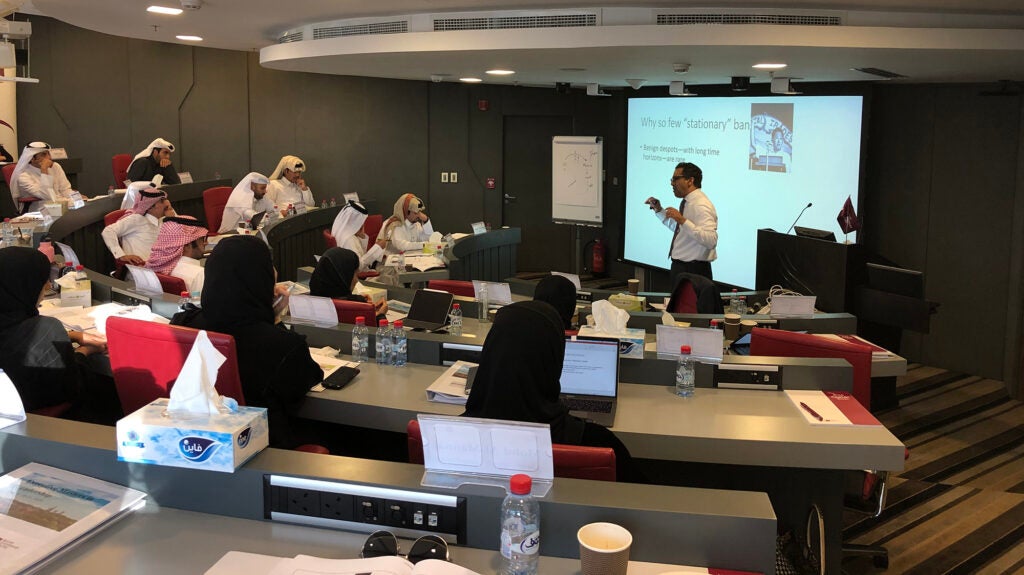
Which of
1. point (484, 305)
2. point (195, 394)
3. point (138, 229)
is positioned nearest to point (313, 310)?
point (484, 305)

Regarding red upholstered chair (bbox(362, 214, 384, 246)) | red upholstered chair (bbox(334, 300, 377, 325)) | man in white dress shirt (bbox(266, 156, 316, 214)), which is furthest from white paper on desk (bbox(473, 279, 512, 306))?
man in white dress shirt (bbox(266, 156, 316, 214))

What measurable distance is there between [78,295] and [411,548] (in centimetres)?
384

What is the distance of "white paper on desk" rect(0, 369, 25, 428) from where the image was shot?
8.27 ft

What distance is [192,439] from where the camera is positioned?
2271mm

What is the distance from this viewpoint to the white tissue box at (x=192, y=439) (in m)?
2.25

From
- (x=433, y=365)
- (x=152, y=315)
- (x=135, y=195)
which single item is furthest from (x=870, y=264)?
(x=135, y=195)

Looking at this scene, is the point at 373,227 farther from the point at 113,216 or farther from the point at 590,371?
the point at 590,371

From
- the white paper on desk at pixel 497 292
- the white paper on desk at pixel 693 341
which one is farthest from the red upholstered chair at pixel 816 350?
the white paper on desk at pixel 497 292

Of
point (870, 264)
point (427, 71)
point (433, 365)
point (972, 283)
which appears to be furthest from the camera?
point (427, 71)

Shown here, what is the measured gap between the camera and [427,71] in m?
7.93

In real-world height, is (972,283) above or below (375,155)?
below

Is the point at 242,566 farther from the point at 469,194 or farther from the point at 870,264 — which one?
the point at 469,194

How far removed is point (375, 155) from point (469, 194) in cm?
133

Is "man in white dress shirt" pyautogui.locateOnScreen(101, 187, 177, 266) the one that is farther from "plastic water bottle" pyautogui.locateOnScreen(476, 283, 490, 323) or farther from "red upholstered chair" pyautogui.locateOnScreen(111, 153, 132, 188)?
"red upholstered chair" pyautogui.locateOnScreen(111, 153, 132, 188)
